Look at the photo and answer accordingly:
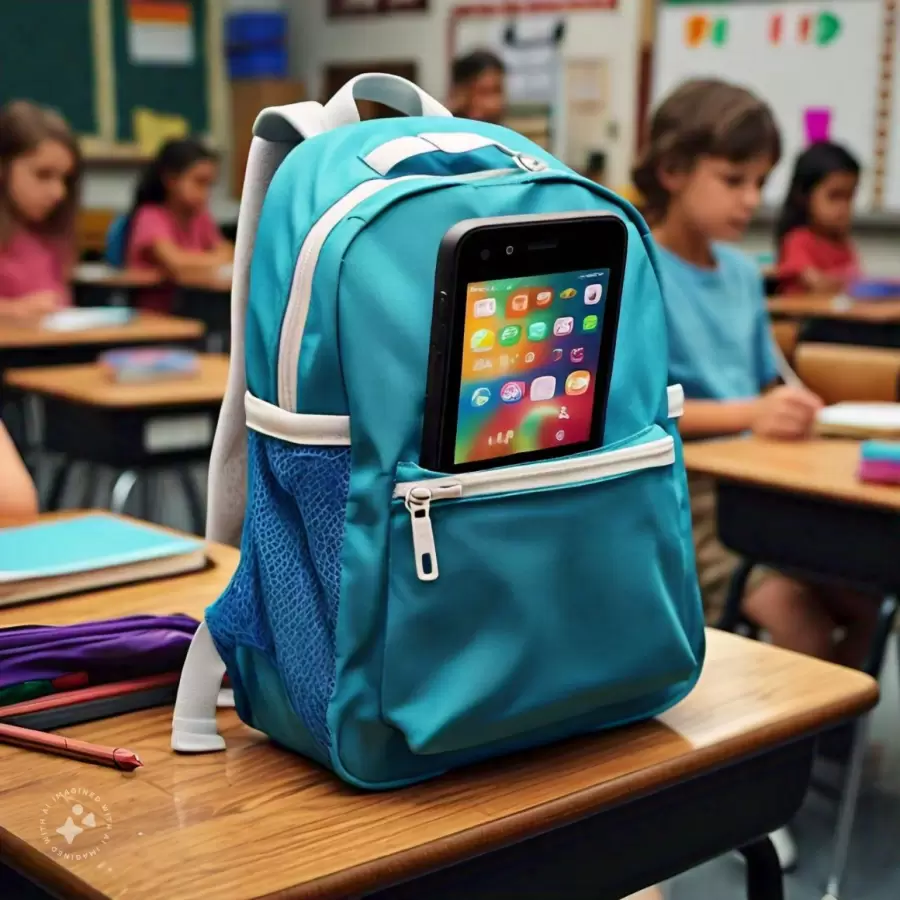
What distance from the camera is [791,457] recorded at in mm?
2150

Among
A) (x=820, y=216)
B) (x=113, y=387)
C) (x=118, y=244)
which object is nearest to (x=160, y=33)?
(x=118, y=244)

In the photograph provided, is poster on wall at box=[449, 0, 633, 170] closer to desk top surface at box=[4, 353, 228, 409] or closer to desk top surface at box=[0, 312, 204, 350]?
desk top surface at box=[0, 312, 204, 350]

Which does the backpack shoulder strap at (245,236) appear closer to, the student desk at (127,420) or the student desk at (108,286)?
the student desk at (127,420)

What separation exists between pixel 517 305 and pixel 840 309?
4.38 metres

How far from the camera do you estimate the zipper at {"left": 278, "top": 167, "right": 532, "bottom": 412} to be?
34.2 inches

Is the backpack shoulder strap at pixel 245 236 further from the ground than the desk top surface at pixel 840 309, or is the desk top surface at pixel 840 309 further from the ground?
the backpack shoulder strap at pixel 245 236

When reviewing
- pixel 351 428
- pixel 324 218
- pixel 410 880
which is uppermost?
pixel 324 218

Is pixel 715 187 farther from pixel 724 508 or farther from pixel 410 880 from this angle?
pixel 410 880

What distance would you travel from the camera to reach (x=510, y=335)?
878mm

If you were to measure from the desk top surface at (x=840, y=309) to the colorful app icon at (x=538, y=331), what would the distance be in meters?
4.21

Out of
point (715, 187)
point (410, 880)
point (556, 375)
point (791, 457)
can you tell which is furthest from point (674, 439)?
point (715, 187)

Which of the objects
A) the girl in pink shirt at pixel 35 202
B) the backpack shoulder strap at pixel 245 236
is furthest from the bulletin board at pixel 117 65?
the backpack shoulder strap at pixel 245 236

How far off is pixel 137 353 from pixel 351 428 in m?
2.55

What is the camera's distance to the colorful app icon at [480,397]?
2.86 ft
